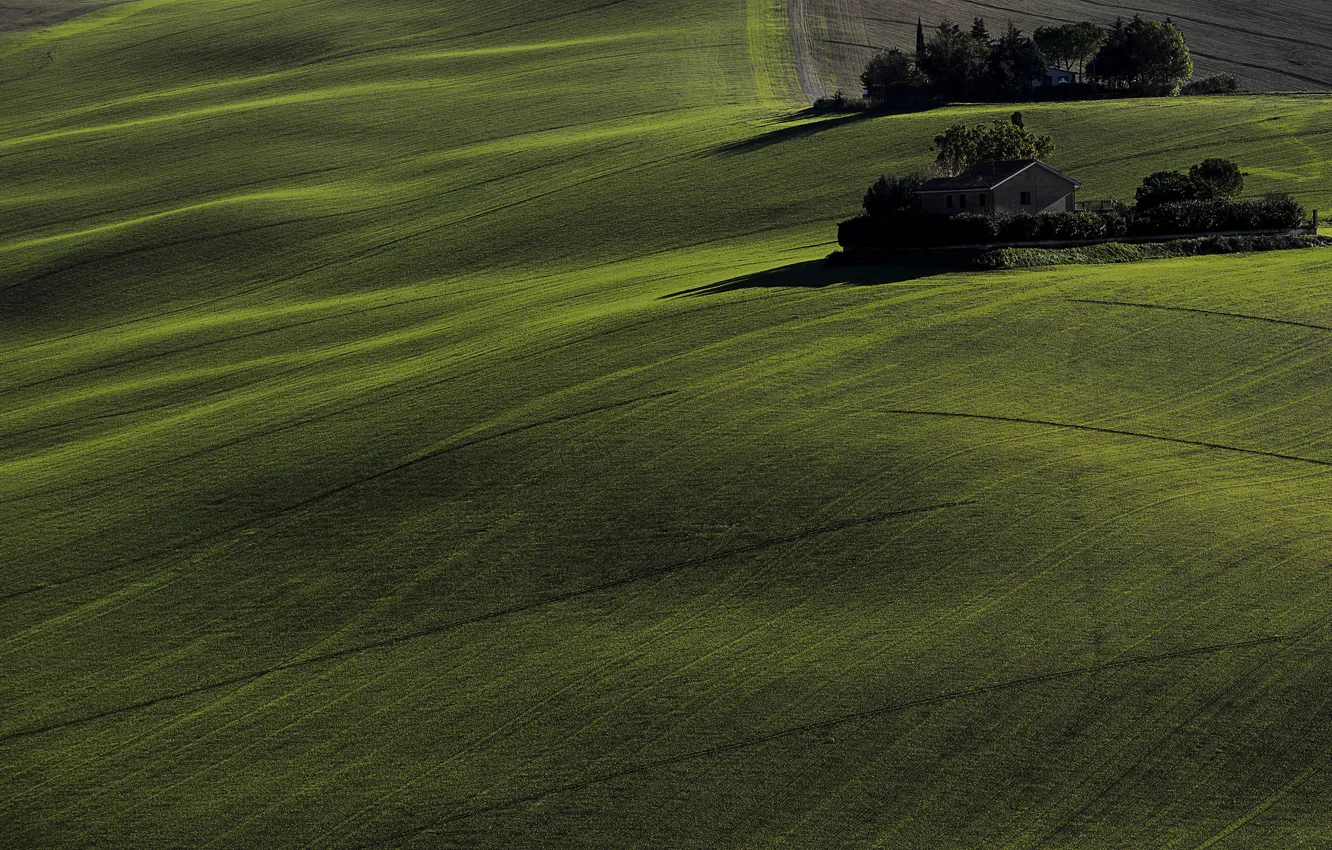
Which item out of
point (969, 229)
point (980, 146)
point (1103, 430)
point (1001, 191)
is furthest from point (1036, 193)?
point (1103, 430)

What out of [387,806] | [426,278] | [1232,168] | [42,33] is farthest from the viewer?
[42,33]

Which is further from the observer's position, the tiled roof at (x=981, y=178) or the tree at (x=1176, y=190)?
the tree at (x=1176, y=190)

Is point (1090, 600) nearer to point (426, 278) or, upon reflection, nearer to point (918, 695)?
point (918, 695)

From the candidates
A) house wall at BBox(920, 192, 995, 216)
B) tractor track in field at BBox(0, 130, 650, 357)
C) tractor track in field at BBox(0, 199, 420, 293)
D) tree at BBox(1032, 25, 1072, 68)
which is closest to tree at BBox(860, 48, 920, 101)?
tree at BBox(1032, 25, 1072, 68)

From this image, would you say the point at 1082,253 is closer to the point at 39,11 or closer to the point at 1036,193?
the point at 1036,193

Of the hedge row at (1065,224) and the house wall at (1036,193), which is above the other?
the house wall at (1036,193)

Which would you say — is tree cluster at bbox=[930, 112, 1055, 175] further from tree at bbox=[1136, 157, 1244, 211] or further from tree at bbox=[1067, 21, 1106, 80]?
tree at bbox=[1067, 21, 1106, 80]

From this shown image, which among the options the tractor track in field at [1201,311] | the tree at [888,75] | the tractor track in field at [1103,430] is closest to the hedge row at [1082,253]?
the tractor track in field at [1201,311]

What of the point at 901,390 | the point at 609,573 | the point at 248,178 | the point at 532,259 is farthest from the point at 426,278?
the point at 609,573

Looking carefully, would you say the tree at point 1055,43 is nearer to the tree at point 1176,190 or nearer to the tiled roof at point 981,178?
the tree at point 1176,190
